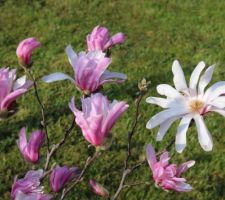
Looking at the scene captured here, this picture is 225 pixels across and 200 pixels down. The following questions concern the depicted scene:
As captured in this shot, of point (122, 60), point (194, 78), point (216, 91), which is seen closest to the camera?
point (216, 91)

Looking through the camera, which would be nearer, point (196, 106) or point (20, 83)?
point (20, 83)

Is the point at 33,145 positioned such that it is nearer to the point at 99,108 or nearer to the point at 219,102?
the point at 99,108

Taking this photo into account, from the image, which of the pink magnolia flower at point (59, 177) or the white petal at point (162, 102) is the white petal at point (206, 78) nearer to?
the white petal at point (162, 102)

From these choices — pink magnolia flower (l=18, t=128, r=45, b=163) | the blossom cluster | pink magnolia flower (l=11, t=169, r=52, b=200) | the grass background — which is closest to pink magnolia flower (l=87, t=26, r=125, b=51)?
the blossom cluster

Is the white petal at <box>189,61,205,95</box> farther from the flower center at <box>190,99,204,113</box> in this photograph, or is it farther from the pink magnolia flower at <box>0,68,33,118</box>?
the pink magnolia flower at <box>0,68,33,118</box>

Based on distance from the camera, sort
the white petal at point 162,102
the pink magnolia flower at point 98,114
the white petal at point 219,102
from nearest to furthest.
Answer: the pink magnolia flower at point 98,114 < the white petal at point 219,102 < the white petal at point 162,102

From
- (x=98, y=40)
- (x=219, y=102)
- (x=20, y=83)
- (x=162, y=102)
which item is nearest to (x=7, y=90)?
(x=20, y=83)

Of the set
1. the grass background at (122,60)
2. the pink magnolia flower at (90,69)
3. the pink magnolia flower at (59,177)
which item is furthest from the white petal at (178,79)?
the grass background at (122,60)

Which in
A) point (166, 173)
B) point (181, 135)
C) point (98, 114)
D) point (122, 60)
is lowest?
point (122, 60)
